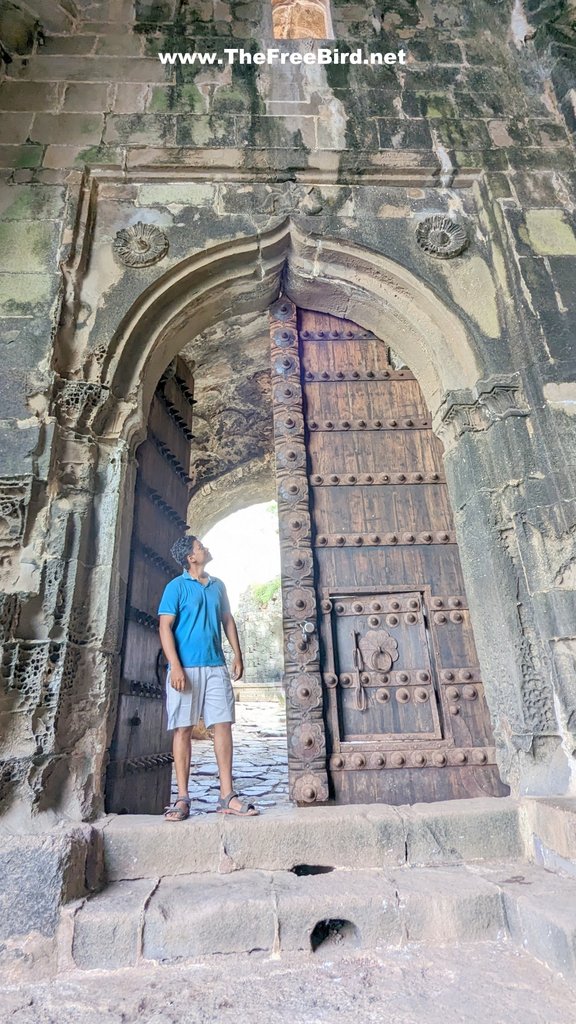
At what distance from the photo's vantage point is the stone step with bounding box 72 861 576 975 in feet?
5.91

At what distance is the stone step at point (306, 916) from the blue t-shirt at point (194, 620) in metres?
0.91

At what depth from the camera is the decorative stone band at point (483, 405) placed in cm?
294

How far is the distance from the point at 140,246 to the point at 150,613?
2.06m

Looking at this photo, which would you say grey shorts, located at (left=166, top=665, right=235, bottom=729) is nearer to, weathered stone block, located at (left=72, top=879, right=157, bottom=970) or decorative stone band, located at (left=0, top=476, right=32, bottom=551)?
weathered stone block, located at (left=72, top=879, right=157, bottom=970)

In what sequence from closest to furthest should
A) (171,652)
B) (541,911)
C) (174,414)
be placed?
(541,911)
(171,652)
(174,414)

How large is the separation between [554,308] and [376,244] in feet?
3.55

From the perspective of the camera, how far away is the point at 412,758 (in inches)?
106

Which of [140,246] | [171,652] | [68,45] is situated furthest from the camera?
[68,45]

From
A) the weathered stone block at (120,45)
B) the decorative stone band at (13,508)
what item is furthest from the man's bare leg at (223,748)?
the weathered stone block at (120,45)

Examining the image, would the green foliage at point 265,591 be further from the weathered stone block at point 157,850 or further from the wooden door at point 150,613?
the weathered stone block at point 157,850

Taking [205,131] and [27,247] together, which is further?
[205,131]

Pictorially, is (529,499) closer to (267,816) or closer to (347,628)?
(347,628)

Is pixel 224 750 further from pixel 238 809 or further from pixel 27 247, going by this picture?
pixel 27 247

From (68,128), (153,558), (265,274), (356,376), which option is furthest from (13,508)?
(68,128)
